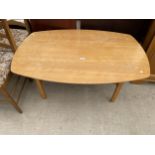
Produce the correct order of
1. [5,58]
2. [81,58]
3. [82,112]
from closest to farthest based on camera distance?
[81,58] < [5,58] < [82,112]

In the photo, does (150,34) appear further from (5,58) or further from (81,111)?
(5,58)

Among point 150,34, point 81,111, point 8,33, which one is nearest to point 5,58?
point 8,33

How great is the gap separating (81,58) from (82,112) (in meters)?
0.59

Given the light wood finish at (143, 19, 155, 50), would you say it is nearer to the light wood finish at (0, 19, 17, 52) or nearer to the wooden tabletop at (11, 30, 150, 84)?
the wooden tabletop at (11, 30, 150, 84)

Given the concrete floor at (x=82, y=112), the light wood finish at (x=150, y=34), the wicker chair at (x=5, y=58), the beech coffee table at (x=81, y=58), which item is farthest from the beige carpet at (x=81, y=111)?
the light wood finish at (x=150, y=34)

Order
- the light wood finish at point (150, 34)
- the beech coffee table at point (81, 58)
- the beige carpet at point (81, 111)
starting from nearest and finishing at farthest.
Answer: the beech coffee table at point (81, 58), the light wood finish at point (150, 34), the beige carpet at point (81, 111)

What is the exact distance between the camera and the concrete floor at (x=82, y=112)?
1345 millimetres

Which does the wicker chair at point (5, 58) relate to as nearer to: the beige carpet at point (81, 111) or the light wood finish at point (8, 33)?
the light wood finish at point (8, 33)

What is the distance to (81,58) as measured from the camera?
1.03 m

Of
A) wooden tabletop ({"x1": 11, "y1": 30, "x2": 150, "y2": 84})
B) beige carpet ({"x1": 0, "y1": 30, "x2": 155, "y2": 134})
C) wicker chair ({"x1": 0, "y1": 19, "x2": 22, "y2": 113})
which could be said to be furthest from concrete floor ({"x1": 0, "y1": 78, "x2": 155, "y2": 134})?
wooden tabletop ({"x1": 11, "y1": 30, "x2": 150, "y2": 84})

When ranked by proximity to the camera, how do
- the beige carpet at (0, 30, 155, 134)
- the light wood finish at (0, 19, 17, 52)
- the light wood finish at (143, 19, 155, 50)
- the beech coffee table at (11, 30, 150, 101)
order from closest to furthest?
1. the beech coffee table at (11, 30, 150, 101)
2. the light wood finish at (0, 19, 17, 52)
3. the light wood finish at (143, 19, 155, 50)
4. the beige carpet at (0, 30, 155, 134)

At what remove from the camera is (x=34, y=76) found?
935 millimetres

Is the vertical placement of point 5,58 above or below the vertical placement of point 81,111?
above

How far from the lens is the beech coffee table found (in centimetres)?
93
